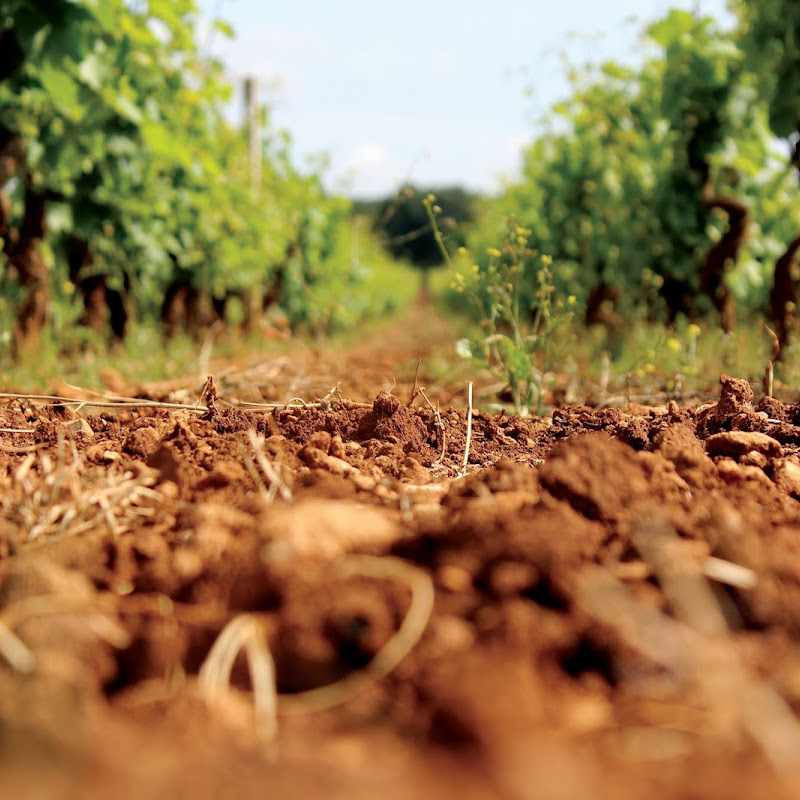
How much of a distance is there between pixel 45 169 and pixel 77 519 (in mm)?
4847

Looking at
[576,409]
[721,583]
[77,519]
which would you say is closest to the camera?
[721,583]

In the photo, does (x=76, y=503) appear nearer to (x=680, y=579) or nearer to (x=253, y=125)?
(x=680, y=579)

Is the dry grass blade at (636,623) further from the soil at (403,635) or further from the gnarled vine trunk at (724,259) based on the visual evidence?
the gnarled vine trunk at (724,259)

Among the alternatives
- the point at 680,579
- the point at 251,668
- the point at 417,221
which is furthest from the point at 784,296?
the point at 417,221

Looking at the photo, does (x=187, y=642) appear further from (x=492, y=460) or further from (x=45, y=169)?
(x=45, y=169)

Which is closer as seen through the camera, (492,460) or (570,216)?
(492,460)

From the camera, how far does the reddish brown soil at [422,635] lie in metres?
0.88

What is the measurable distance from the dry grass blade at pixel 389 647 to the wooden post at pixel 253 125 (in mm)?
9889

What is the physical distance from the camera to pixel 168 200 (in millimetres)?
7523

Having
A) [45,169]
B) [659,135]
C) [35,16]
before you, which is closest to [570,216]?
[659,135]

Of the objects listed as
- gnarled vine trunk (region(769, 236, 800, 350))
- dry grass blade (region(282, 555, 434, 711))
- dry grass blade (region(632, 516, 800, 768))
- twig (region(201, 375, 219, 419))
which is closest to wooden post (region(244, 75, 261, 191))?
gnarled vine trunk (region(769, 236, 800, 350))

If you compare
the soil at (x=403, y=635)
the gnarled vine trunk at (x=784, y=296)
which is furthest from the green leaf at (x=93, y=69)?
the gnarled vine trunk at (x=784, y=296)

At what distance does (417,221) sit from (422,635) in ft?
119

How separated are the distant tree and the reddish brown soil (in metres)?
1.94
